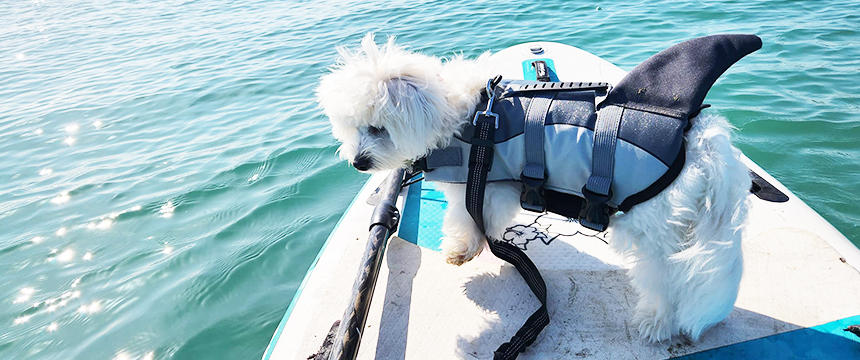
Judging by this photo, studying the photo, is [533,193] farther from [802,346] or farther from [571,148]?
[802,346]

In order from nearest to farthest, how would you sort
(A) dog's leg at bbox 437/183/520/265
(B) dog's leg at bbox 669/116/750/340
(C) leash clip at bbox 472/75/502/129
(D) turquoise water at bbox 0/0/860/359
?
(B) dog's leg at bbox 669/116/750/340 → (C) leash clip at bbox 472/75/502/129 → (A) dog's leg at bbox 437/183/520/265 → (D) turquoise water at bbox 0/0/860/359

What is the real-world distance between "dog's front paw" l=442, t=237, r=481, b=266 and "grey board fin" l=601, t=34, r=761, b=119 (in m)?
1.13

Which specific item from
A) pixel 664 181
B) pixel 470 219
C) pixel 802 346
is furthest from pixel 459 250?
pixel 802 346

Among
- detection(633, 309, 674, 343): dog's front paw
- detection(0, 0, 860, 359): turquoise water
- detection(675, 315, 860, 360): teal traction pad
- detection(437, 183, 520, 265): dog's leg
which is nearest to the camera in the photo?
detection(675, 315, 860, 360): teal traction pad

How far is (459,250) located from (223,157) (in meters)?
3.78

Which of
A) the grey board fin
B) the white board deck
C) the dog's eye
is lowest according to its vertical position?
the white board deck

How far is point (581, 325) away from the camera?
7.04 feet

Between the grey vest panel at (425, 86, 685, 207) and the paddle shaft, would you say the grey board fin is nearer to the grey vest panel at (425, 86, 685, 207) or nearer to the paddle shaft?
the grey vest panel at (425, 86, 685, 207)

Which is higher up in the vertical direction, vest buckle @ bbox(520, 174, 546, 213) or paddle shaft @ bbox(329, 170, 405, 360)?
vest buckle @ bbox(520, 174, 546, 213)

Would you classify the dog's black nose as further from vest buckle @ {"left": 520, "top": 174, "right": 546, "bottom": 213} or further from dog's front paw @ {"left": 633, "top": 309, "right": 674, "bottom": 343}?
dog's front paw @ {"left": 633, "top": 309, "right": 674, "bottom": 343}

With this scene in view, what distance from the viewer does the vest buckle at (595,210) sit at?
73.6 inches

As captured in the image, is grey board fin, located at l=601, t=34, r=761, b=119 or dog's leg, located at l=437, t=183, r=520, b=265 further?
dog's leg, located at l=437, t=183, r=520, b=265

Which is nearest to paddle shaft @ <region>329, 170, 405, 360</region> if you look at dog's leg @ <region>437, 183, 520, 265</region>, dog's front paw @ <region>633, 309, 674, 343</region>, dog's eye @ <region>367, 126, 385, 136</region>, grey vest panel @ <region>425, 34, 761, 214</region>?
dog's leg @ <region>437, 183, 520, 265</region>

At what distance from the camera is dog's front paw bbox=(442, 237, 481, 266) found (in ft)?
8.36
